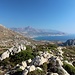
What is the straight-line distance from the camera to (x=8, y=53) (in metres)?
44.3

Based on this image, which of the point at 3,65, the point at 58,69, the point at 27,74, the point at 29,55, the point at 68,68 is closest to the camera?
the point at 27,74

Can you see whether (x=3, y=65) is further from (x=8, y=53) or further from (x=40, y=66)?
(x=40, y=66)

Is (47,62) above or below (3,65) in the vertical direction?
above

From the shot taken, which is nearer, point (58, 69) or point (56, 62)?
point (58, 69)

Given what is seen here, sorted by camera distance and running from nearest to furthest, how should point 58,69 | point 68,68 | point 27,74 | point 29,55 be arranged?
point 27,74 < point 58,69 < point 68,68 < point 29,55

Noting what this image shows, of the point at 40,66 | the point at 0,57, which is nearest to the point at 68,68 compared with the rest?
the point at 40,66

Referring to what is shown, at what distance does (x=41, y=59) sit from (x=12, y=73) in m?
5.90

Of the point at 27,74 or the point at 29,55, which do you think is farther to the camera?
the point at 29,55

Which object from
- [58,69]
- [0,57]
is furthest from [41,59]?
[0,57]

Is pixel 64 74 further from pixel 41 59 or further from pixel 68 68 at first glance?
pixel 41 59

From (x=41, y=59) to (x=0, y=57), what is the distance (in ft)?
50.9

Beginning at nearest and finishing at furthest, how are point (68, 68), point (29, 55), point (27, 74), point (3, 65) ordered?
point (27, 74)
point (68, 68)
point (3, 65)
point (29, 55)

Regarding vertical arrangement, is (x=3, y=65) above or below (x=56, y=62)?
below

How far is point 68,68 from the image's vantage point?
29.5m
